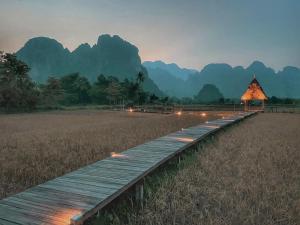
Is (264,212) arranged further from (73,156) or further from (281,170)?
(73,156)

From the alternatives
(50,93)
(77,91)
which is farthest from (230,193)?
(77,91)

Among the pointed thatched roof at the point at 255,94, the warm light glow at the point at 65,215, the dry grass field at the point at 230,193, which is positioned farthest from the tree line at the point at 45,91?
the warm light glow at the point at 65,215

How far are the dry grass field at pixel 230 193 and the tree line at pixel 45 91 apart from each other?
117 ft

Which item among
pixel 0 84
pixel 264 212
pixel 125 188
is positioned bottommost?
pixel 264 212

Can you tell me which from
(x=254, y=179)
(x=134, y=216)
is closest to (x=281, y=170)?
(x=254, y=179)

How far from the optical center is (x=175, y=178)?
20.6ft

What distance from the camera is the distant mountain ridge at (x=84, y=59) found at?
165m

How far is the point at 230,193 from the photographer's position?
17.5 ft

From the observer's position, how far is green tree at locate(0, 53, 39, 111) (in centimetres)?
3628

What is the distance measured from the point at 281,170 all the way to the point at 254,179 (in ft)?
4.42

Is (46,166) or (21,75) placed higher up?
(21,75)

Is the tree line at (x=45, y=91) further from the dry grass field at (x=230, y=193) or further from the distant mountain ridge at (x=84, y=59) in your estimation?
the distant mountain ridge at (x=84, y=59)

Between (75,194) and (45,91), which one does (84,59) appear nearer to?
(45,91)

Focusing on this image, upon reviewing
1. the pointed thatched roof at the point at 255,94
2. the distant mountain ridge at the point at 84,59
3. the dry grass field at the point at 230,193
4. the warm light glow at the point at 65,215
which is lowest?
the dry grass field at the point at 230,193
